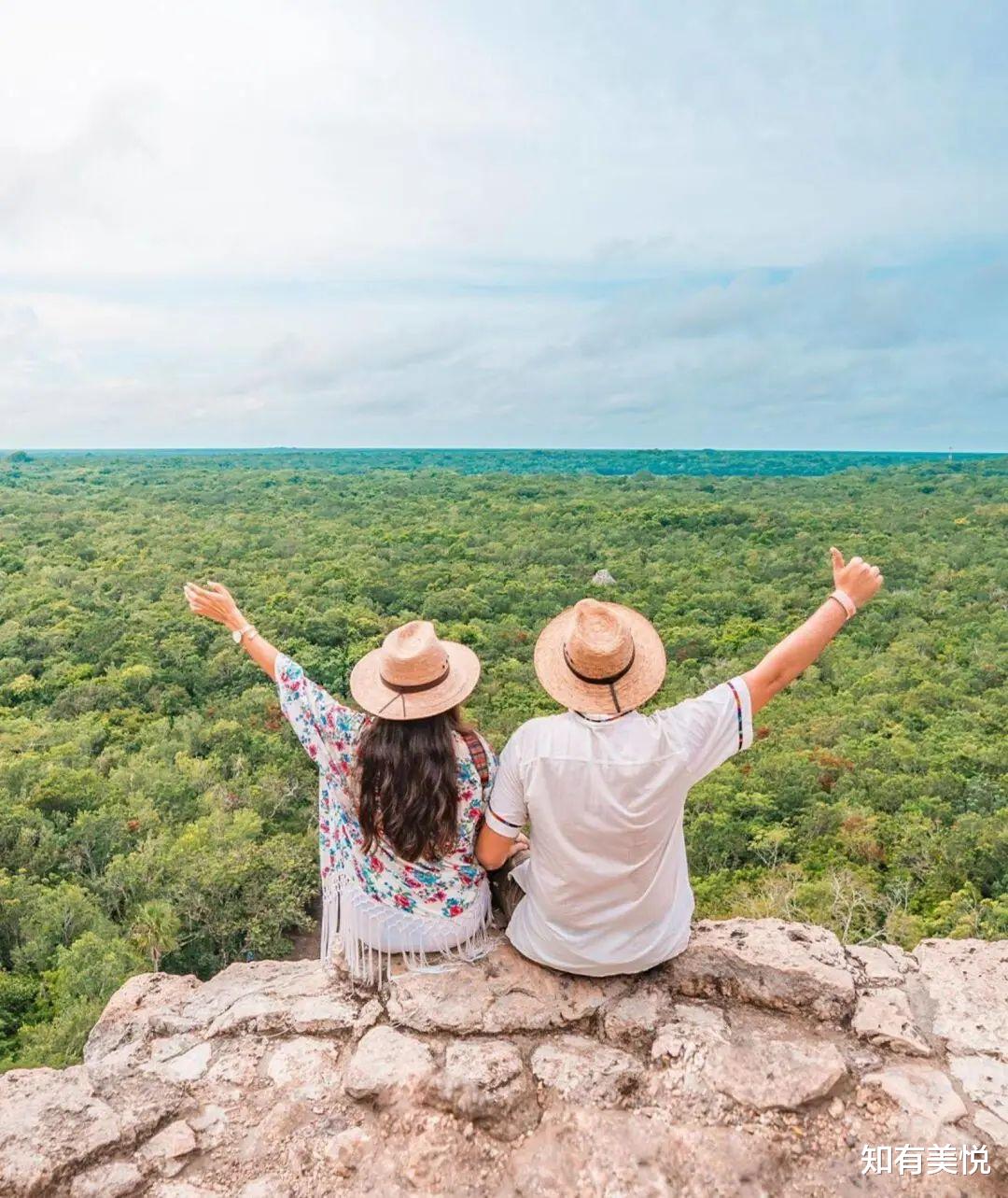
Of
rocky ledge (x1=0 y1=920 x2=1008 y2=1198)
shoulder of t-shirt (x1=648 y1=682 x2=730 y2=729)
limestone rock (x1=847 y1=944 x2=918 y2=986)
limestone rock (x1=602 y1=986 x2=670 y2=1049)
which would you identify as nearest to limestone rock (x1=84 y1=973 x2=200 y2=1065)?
rocky ledge (x1=0 y1=920 x2=1008 y2=1198)

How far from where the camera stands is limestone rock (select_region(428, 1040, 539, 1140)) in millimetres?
2404

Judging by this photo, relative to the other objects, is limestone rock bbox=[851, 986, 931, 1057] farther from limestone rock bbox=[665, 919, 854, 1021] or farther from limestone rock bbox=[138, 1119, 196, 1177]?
limestone rock bbox=[138, 1119, 196, 1177]

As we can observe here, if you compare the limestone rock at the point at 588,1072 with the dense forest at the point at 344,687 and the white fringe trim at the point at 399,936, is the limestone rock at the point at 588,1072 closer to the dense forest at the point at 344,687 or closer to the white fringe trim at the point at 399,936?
the white fringe trim at the point at 399,936

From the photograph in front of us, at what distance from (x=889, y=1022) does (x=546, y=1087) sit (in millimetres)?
1089

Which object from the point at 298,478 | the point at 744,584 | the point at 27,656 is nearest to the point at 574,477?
the point at 298,478

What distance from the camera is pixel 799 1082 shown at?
2.45 meters

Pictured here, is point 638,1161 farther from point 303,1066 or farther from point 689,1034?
point 303,1066

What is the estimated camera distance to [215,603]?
3.12 m

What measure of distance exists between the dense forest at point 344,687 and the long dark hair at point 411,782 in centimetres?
796

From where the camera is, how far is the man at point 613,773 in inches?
97.6

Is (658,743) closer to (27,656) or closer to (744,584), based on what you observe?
(27,656)

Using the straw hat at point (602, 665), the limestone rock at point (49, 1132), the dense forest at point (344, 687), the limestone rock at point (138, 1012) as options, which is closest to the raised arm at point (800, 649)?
the straw hat at point (602, 665)

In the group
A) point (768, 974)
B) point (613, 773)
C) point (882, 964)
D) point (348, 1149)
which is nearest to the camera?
point (348, 1149)

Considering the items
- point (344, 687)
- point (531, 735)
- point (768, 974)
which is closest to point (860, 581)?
point (531, 735)
